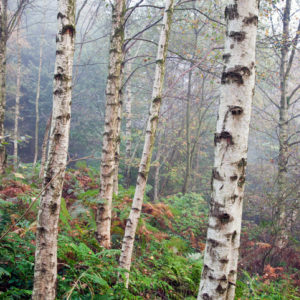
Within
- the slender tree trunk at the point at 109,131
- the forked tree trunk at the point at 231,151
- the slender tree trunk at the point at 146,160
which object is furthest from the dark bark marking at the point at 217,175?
the slender tree trunk at the point at 109,131

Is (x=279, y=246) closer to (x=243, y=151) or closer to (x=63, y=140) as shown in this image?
(x=243, y=151)

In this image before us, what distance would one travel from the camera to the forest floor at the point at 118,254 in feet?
8.82

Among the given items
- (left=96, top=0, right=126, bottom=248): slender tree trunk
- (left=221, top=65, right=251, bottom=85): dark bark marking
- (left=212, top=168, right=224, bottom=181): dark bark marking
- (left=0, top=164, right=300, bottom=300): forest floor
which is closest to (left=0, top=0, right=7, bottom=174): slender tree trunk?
(left=0, top=164, right=300, bottom=300): forest floor

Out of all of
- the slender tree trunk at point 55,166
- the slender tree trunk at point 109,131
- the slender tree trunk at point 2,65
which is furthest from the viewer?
the slender tree trunk at point 2,65

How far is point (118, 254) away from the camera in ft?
13.6

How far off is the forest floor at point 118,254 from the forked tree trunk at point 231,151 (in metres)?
1.22

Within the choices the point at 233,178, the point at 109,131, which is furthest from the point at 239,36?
the point at 109,131

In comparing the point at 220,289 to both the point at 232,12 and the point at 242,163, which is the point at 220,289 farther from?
the point at 232,12

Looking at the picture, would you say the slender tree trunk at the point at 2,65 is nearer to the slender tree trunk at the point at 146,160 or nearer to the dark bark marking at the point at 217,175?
the slender tree trunk at the point at 146,160

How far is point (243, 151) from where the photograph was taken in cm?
174

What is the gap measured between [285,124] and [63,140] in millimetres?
8481

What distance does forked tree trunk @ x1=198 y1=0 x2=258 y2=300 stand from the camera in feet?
5.66

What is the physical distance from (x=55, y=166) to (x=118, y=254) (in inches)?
104

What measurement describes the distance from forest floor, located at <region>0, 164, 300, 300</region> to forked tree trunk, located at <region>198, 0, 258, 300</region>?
4.02ft
